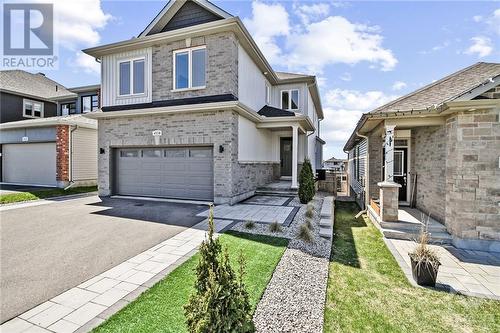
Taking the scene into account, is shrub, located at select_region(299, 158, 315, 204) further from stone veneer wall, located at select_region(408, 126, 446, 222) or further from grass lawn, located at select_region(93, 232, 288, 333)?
grass lawn, located at select_region(93, 232, 288, 333)

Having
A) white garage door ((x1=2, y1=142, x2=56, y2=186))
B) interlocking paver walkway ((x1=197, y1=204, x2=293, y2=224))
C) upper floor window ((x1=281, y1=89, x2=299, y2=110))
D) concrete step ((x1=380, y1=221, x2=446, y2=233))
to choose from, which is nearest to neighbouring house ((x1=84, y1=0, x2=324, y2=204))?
interlocking paver walkway ((x1=197, y1=204, x2=293, y2=224))

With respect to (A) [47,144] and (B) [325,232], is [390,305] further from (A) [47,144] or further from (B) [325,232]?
(A) [47,144]

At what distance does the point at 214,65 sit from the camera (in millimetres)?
10125

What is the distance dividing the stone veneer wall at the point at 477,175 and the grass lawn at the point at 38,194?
54.2ft

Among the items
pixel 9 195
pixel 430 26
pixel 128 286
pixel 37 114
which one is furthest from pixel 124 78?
pixel 37 114

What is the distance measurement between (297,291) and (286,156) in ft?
43.7

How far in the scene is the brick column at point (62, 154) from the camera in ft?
46.1

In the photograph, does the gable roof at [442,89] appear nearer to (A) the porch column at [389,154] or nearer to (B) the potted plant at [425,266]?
(A) the porch column at [389,154]

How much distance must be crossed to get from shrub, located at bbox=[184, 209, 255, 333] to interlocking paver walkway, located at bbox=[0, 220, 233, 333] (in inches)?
65.2

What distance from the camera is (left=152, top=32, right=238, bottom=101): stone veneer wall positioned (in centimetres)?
993

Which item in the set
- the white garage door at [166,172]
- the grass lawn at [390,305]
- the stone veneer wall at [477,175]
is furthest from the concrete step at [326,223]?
the white garage door at [166,172]

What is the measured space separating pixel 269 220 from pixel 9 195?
488 inches

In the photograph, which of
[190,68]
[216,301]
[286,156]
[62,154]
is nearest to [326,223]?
[216,301]

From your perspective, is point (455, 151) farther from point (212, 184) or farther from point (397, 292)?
point (212, 184)
